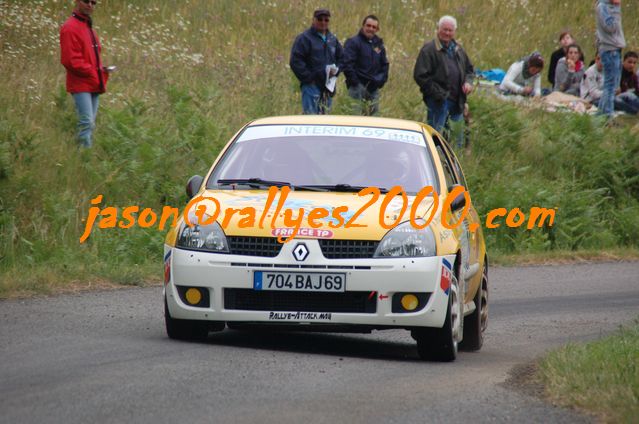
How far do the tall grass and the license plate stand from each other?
3764mm

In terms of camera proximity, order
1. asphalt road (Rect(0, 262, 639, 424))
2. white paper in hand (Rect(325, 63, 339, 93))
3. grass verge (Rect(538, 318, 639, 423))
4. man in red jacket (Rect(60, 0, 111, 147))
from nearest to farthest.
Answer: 1. asphalt road (Rect(0, 262, 639, 424))
2. grass verge (Rect(538, 318, 639, 423))
3. man in red jacket (Rect(60, 0, 111, 147))
4. white paper in hand (Rect(325, 63, 339, 93))

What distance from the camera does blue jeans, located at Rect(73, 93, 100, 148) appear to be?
16.5 m

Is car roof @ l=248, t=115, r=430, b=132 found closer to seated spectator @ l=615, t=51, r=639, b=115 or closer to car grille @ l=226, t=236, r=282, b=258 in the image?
car grille @ l=226, t=236, r=282, b=258

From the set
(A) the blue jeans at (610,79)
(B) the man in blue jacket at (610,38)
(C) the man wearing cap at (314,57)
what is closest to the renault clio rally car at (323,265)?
(C) the man wearing cap at (314,57)

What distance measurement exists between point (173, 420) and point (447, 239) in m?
3.16

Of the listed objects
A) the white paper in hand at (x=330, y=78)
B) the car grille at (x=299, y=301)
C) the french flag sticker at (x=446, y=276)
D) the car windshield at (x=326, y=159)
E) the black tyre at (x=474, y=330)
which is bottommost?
the black tyre at (x=474, y=330)

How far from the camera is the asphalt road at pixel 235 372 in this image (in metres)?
6.70

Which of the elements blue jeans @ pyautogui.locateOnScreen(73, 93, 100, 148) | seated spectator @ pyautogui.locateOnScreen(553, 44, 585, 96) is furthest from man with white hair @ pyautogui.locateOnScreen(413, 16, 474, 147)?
seated spectator @ pyautogui.locateOnScreen(553, 44, 585, 96)

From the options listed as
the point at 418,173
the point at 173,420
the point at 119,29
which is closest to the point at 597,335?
the point at 418,173

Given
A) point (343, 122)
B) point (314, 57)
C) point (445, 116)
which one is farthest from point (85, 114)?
A: point (343, 122)

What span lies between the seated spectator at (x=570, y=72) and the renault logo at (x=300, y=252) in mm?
16909

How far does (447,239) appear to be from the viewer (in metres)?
9.05

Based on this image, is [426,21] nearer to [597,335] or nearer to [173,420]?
[597,335]

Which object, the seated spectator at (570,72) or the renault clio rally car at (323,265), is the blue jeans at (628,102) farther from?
the renault clio rally car at (323,265)
